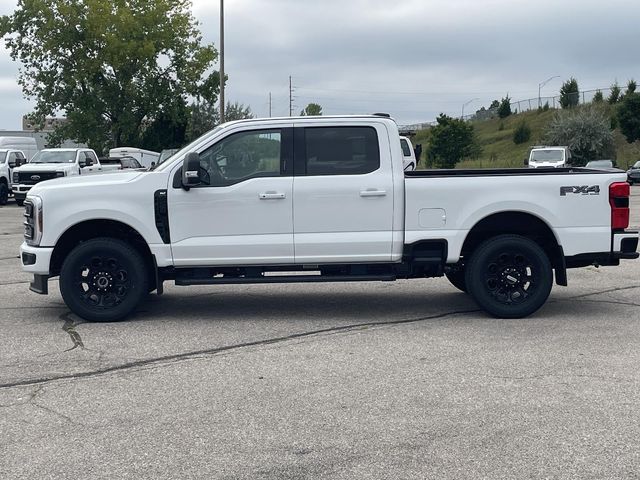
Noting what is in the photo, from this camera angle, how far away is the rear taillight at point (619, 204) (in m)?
8.73

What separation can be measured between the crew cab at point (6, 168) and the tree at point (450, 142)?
40151 mm

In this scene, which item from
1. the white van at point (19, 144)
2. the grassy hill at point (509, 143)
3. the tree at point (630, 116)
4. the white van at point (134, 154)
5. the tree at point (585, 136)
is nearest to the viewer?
the white van at point (19, 144)

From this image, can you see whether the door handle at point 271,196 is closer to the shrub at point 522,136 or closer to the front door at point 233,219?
the front door at point 233,219

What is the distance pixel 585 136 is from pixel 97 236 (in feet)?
194

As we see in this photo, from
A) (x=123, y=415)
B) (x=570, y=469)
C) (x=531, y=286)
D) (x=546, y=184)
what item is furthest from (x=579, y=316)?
(x=123, y=415)

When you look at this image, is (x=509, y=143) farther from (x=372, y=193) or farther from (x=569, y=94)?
(x=372, y=193)

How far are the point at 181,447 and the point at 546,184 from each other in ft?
17.0

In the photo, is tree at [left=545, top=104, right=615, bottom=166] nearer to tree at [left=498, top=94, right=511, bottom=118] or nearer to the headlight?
tree at [left=498, top=94, right=511, bottom=118]

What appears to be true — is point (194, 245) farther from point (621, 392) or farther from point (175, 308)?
point (621, 392)

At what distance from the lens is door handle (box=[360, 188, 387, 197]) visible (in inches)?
343

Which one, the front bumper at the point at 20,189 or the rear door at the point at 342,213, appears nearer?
the rear door at the point at 342,213

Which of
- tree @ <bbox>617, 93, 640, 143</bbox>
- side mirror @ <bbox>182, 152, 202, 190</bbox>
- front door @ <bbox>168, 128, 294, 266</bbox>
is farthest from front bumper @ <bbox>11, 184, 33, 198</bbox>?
tree @ <bbox>617, 93, 640, 143</bbox>

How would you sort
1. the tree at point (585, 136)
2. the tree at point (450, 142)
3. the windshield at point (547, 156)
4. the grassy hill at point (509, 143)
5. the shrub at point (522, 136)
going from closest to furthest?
the windshield at point (547, 156)
the tree at point (585, 136)
the grassy hill at point (509, 143)
the tree at point (450, 142)
the shrub at point (522, 136)

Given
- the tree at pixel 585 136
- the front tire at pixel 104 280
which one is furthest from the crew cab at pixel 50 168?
the tree at pixel 585 136
